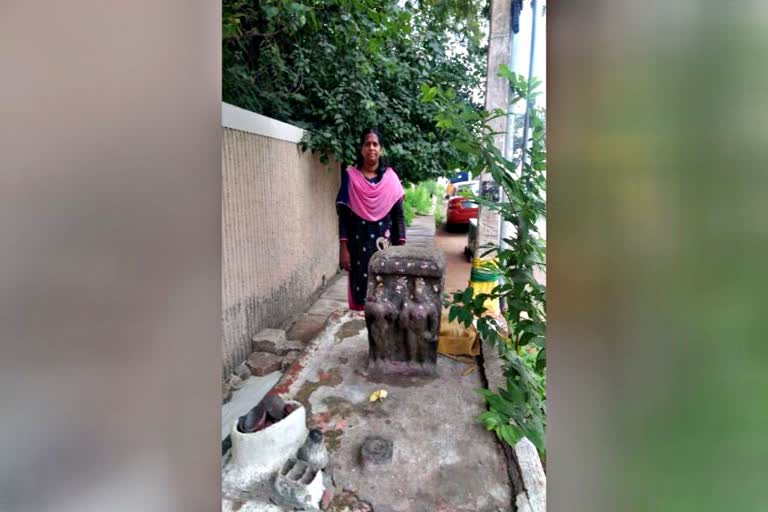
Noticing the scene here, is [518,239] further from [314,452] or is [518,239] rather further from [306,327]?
[306,327]

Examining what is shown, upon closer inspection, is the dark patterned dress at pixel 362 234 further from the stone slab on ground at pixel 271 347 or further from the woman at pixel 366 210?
the stone slab on ground at pixel 271 347

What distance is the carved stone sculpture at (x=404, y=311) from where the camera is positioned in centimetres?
307

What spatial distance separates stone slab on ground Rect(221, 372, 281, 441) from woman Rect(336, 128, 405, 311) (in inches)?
52.9

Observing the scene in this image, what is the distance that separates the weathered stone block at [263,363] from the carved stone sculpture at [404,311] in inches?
29.0

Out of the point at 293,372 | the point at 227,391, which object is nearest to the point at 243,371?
the point at 227,391

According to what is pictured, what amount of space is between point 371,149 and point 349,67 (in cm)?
119

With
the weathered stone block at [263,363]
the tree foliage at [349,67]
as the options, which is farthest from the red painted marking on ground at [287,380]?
the tree foliage at [349,67]

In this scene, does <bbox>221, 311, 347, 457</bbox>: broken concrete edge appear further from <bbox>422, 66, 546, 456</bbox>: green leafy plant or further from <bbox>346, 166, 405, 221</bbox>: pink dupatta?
<bbox>422, 66, 546, 456</bbox>: green leafy plant

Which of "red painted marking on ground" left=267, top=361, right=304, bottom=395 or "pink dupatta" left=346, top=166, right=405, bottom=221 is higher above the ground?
"pink dupatta" left=346, top=166, right=405, bottom=221

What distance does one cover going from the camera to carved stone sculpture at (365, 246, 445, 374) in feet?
10.1

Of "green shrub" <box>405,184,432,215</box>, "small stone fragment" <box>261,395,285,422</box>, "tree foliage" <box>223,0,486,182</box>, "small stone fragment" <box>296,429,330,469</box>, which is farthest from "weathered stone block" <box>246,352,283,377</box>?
"green shrub" <box>405,184,432,215</box>
